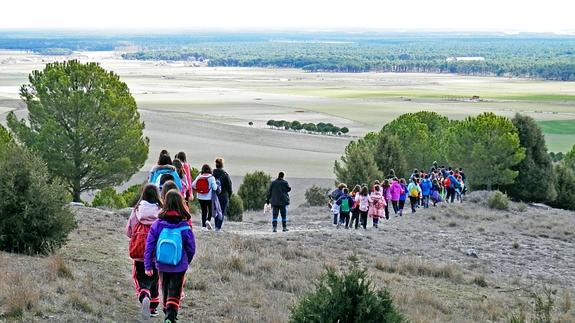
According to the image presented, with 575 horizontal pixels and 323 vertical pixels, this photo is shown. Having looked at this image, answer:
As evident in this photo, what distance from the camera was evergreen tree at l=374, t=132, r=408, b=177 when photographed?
46062 mm

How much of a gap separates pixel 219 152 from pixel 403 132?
57.3 feet

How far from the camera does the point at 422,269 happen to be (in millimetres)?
16828

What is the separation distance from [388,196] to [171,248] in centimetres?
1884

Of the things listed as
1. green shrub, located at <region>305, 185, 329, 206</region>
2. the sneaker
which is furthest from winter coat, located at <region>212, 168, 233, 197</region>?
green shrub, located at <region>305, 185, 329, 206</region>

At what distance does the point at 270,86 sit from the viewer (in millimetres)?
152625

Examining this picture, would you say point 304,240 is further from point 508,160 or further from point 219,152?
point 219,152

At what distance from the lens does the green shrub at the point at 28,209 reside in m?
13.4

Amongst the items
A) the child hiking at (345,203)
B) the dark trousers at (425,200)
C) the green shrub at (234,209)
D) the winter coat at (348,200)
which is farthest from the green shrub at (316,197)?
the winter coat at (348,200)

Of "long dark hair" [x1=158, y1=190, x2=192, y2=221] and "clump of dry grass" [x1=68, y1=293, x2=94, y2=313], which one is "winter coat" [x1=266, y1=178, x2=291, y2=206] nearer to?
"clump of dry grass" [x1=68, y1=293, x2=94, y2=313]

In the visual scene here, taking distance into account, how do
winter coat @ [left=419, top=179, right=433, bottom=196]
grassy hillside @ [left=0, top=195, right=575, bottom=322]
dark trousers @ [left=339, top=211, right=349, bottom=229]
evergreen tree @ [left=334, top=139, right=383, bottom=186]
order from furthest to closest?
1. evergreen tree @ [left=334, top=139, right=383, bottom=186]
2. winter coat @ [left=419, top=179, right=433, bottom=196]
3. dark trousers @ [left=339, top=211, right=349, bottom=229]
4. grassy hillside @ [left=0, top=195, right=575, bottom=322]

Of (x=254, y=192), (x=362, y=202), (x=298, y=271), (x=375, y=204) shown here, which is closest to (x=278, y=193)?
(x=362, y=202)

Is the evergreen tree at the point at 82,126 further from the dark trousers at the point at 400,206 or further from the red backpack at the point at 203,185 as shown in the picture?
the red backpack at the point at 203,185

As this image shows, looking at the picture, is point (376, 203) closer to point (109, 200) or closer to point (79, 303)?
point (79, 303)

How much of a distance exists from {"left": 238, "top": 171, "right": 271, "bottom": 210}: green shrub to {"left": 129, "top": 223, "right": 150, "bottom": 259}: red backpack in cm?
3256
